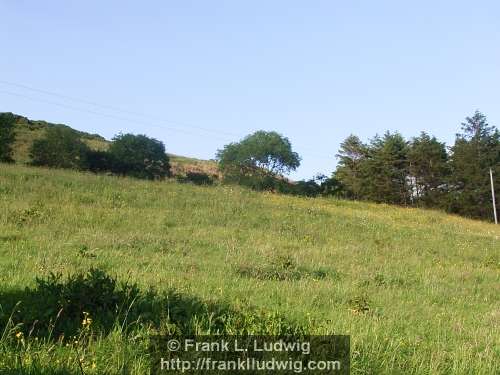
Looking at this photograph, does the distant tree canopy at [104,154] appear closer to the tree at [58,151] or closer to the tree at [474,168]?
the tree at [58,151]

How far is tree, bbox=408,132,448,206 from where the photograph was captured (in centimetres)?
5575

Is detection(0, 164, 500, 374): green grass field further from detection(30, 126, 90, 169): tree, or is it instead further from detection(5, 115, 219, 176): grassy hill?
detection(5, 115, 219, 176): grassy hill

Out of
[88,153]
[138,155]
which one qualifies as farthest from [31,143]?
[138,155]

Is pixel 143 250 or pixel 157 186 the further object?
pixel 157 186

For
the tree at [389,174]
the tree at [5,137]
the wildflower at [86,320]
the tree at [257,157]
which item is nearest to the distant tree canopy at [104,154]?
the tree at [5,137]

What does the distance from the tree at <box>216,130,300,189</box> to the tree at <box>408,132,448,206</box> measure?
28.0 metres

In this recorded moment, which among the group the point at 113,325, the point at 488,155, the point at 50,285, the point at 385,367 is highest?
the point at 488,155

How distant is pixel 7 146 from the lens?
4716cm

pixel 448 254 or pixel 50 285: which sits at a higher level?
pixel 50 285

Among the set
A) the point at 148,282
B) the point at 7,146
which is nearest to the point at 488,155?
the point at 7,146

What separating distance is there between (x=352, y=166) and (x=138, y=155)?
3183 centimetres

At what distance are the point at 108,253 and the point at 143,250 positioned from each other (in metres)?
1.15

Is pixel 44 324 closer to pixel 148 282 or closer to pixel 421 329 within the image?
pixel 148 282

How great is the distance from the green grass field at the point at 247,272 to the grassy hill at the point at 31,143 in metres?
39.5
